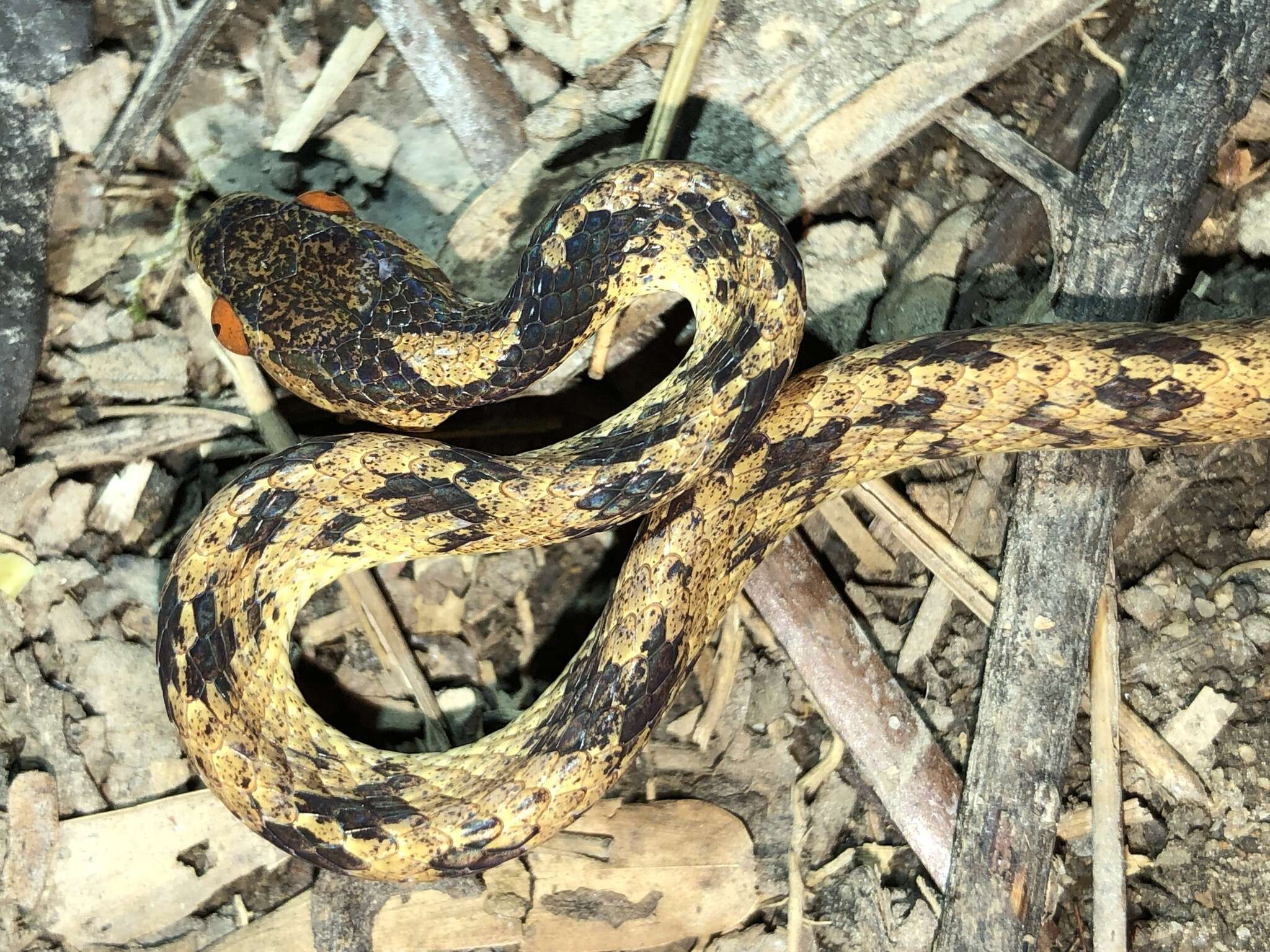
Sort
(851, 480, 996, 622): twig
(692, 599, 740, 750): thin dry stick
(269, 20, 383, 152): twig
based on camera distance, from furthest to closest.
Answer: (269, 20, 383, 152): twig → (692, 599, 740, 750): thin dry stick → (851, 480, 996, 622): twig

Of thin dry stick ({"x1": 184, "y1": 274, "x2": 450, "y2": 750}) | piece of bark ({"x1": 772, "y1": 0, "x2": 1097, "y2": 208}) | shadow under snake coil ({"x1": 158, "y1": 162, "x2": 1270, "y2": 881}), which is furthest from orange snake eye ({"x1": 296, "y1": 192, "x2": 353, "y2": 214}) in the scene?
piece of bark ({"x1": 772, "y1": 0, "x2": 1097, "y2": 208})

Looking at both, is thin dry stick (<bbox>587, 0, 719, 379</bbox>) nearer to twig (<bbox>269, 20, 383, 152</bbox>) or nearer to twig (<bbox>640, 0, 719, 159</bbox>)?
twig (<bbox>640, 0, 719, 159</bbox>)

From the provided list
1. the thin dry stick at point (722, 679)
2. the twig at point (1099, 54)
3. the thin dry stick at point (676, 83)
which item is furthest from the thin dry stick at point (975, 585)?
the twig at point (1099, 54)

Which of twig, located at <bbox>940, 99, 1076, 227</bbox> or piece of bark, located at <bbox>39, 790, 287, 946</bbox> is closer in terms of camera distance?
piece of bark, located at <bbox>39, 790, 287, 946</bbox>

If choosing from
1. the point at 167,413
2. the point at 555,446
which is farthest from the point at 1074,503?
the point at 167,413

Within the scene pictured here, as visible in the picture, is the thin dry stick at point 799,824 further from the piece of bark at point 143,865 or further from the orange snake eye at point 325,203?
the orange snake eye at point 325,203

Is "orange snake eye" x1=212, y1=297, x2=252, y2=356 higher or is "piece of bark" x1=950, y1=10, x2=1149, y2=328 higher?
"orange snake eye" x1=212, y1=297, x2=252, y2=356
